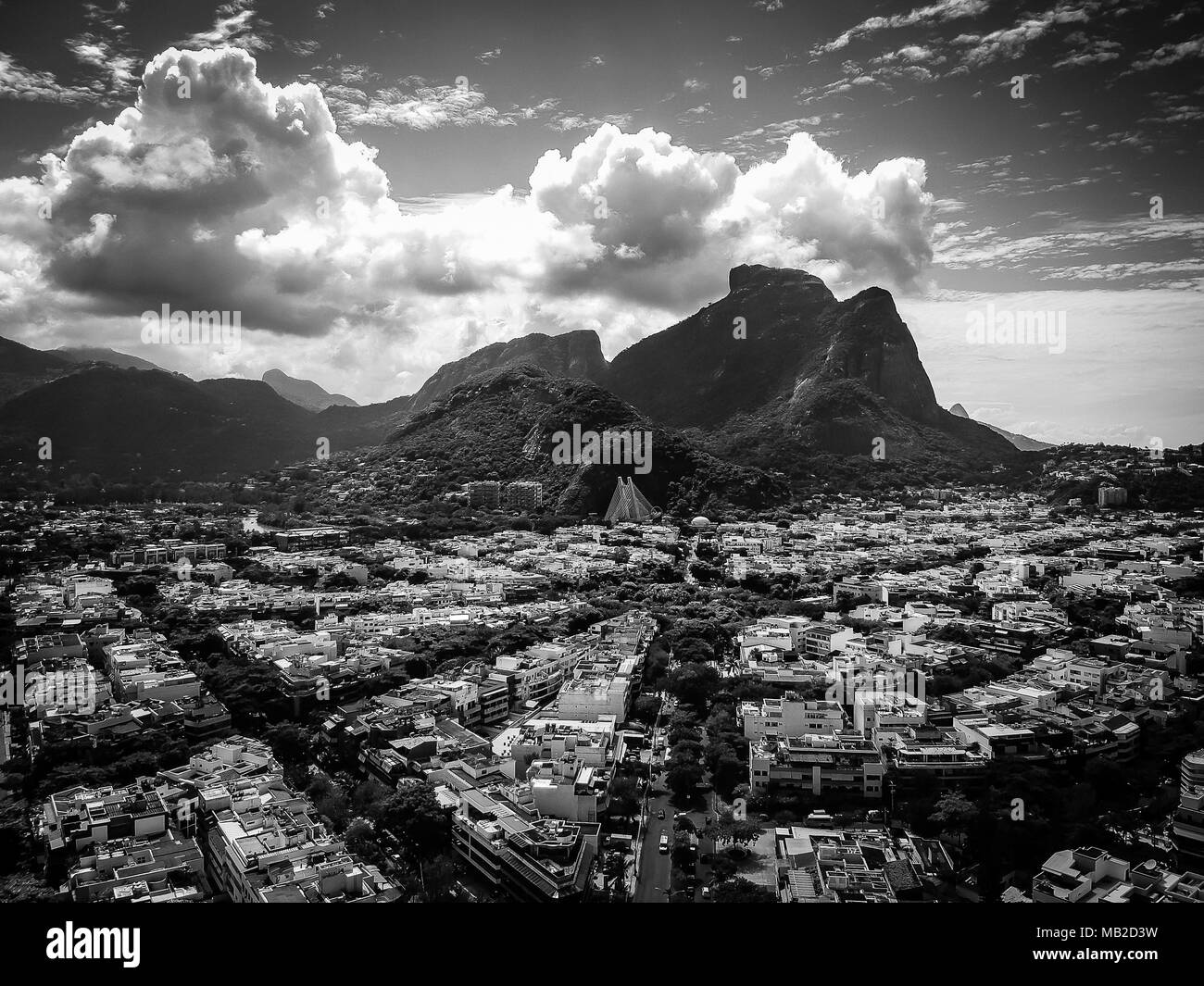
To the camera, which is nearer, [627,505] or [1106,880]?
[1106,880]

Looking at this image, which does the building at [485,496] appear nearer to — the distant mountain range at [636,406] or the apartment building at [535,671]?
the distant mountain range at [636,406]

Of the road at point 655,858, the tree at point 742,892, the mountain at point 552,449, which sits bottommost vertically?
the road at point 655,858

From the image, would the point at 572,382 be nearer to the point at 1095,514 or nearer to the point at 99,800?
the point at 1095,514

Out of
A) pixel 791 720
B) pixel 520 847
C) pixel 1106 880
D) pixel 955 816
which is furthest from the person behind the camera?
pixel 791 720

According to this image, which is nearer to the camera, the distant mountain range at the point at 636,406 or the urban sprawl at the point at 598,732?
the urban sprawl at the point at 598,732

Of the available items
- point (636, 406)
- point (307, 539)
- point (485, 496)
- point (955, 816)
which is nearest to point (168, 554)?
point (307, 539)

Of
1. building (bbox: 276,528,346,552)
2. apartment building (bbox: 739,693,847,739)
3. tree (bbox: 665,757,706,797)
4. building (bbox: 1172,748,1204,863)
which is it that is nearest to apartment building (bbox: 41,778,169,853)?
tree (bbox: 665,757,706,797)

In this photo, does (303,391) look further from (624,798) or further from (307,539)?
(624,798)

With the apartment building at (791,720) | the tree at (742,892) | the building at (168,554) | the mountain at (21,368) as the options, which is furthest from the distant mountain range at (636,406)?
the tree at (742,892)
